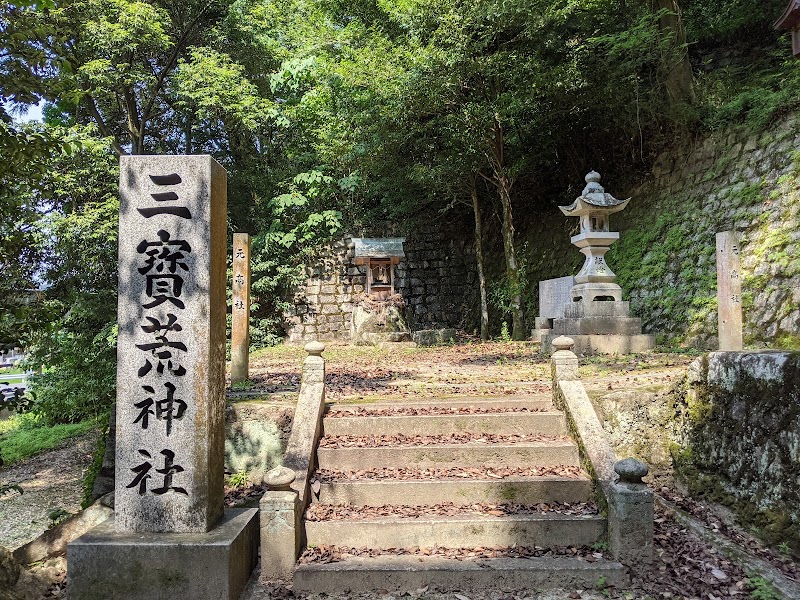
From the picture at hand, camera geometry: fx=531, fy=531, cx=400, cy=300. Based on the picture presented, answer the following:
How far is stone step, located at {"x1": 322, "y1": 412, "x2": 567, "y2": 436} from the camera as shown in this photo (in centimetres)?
495

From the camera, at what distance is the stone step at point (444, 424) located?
4953 millimetres

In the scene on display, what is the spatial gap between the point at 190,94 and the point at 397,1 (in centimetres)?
668

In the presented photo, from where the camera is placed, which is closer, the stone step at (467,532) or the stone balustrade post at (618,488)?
the stone balustrade post at (618,488)

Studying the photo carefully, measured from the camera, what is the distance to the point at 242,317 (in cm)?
702

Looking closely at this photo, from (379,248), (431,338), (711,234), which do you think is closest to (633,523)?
→ (711,234)

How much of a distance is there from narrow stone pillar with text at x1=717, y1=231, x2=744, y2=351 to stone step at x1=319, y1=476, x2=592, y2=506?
4199mm

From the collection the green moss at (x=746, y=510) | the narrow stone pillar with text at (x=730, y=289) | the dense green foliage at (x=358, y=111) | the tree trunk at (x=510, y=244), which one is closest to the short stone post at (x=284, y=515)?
the green moss at (x=746, y=510)

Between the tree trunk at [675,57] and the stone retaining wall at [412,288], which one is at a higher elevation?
the tree trunk at [675,57]

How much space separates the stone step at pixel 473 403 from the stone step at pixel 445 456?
2.33 feet

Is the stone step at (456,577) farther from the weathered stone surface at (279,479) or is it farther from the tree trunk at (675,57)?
the tree trunk at (675,57)

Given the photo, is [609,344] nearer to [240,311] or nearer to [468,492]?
[468,492]

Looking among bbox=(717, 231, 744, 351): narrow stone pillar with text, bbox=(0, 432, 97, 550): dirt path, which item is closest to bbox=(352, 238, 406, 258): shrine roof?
bbox=(0, 432, 97, 550): dirt path

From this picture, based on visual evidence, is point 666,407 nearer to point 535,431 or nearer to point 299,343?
point 535,431

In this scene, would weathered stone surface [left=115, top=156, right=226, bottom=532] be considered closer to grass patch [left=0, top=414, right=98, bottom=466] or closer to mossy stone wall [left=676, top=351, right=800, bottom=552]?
mossy stone wall [left=676, top=351, right=800, bottom=552]
